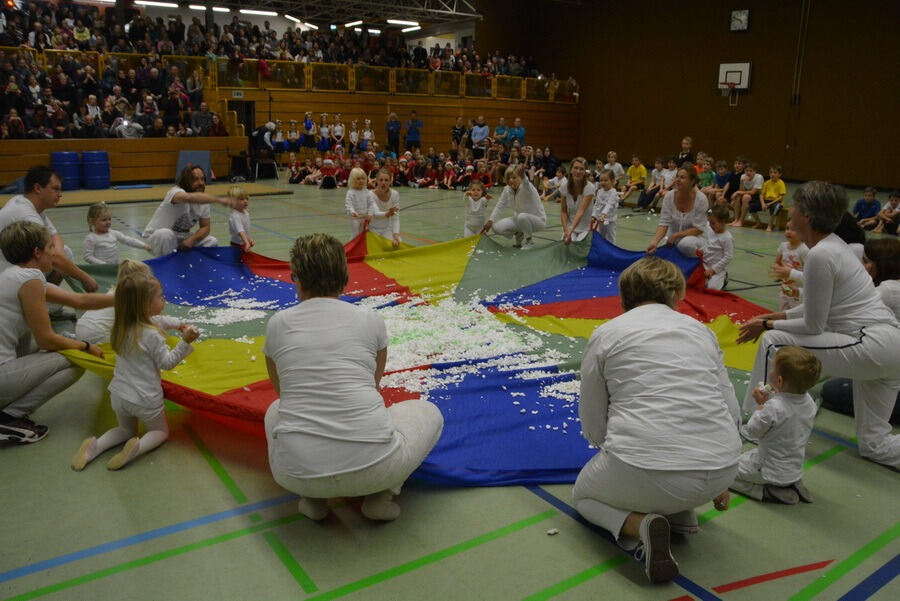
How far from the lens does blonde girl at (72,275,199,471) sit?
2.94 meters

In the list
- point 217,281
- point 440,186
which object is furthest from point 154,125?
point 217,281

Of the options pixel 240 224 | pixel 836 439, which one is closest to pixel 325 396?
pixel 836 439

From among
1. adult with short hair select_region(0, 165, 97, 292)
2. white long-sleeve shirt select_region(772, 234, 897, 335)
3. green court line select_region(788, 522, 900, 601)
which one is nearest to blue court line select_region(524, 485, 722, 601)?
green court line select_region(788, 522, 900, 601)

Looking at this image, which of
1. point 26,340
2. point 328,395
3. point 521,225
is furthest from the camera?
point 521,225

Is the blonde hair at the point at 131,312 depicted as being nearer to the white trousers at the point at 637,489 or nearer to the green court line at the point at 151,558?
the green court line at the point at 151,558

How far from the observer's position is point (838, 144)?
54.7 feet

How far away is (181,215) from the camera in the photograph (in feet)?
20.0

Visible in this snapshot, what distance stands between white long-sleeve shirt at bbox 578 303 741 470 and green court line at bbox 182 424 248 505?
4.96 feet

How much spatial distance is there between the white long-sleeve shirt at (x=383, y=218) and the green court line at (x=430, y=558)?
194 inches

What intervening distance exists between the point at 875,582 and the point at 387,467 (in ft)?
5.68

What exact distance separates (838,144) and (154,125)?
16.3 meters

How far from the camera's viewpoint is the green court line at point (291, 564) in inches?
87.2

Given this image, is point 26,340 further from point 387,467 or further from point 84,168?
point 84,168

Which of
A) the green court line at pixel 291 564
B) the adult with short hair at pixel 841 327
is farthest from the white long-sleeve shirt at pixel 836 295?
the green court line at pixel 291 564
